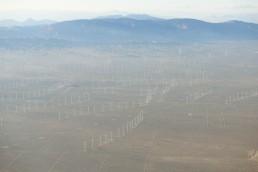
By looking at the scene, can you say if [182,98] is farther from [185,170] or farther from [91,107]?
[185,170]

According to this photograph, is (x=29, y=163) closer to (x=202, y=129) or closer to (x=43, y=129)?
(x=43, y=129)

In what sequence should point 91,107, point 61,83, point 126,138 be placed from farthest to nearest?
point 61,83, point 91,107, point 126,138

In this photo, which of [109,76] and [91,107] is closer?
[91,107]

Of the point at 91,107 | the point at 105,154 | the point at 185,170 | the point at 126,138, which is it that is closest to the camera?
the point at 185,170

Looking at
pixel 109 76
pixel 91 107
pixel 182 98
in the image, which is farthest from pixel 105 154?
pixel 109 76

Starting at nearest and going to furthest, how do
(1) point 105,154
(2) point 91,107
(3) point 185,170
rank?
(3) point 185,170, (1) point 105,154, (2) point 91,107

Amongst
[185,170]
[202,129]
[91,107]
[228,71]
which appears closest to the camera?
[185,170]

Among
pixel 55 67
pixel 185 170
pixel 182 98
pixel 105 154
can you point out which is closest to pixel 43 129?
pixel 105 154

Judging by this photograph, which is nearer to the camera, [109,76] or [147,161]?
[147,161]

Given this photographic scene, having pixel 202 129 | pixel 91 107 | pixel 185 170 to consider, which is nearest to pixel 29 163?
pixel 185 170
